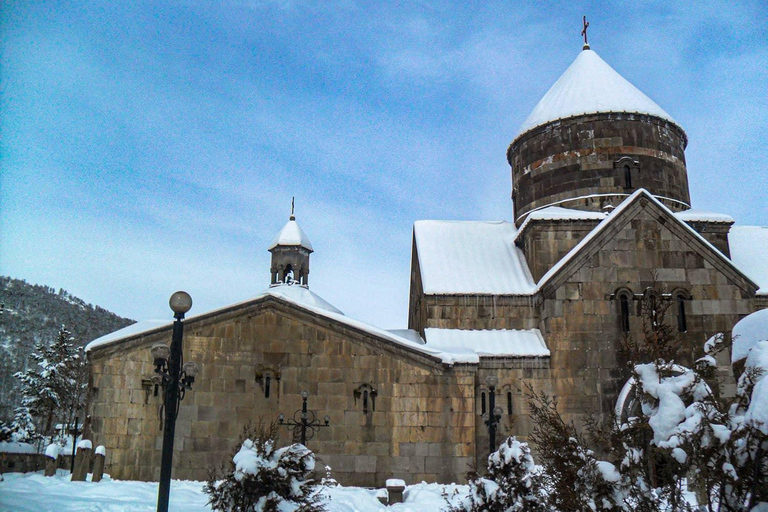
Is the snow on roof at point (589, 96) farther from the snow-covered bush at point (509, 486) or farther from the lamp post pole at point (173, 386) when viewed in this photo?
the lamp post pole at point (173, 386)

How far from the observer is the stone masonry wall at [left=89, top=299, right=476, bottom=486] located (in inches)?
431

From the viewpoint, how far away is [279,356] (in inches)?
453

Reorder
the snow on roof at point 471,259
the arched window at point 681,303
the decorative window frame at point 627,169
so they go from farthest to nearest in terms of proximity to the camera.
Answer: the decorative window frame at point 627,169 < the snow on roof at point 471,259 < the arched window at point 681,303

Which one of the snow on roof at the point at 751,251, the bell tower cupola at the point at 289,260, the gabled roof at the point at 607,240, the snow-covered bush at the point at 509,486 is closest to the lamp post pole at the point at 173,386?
the snow-covered bush at the point at 509,486

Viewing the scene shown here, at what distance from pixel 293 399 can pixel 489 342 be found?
4159 millimetres

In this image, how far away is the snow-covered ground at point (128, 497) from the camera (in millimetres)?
7566

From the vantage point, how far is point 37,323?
144 ft

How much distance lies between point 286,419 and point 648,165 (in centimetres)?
1018

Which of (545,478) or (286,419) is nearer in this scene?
(545,478)

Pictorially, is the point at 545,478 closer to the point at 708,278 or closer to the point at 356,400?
the point at 356,400

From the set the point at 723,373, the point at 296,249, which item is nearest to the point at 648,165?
the point at 723,373

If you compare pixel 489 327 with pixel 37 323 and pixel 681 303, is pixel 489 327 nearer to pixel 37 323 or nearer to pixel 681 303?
pixel 681 303

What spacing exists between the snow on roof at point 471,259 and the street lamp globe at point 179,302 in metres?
7.70

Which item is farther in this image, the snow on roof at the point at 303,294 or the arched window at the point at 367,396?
the snow on roof at the point at 303,294
